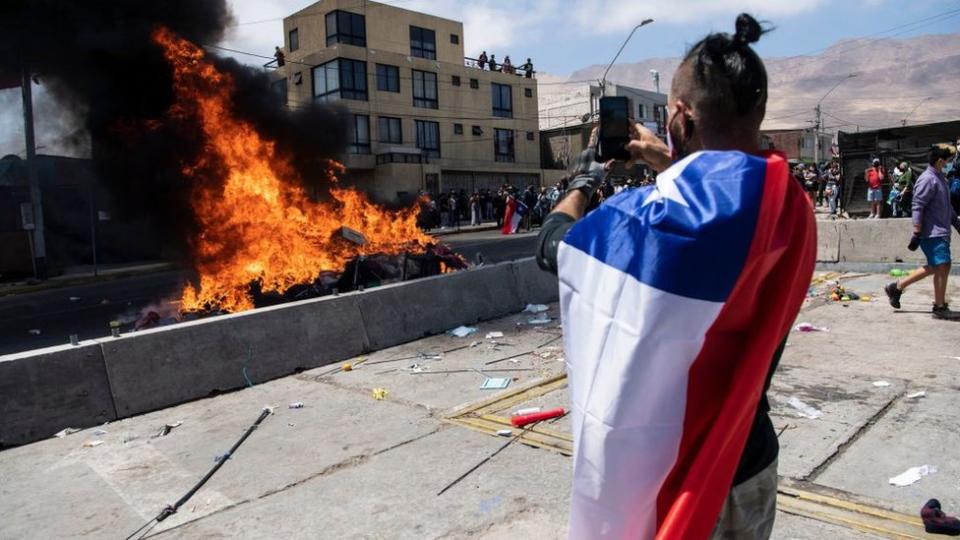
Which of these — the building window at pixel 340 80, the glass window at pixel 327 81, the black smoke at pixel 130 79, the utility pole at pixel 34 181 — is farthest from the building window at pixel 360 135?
the black smoke at pixel 130 79

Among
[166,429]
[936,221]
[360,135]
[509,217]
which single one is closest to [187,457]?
[166,429]

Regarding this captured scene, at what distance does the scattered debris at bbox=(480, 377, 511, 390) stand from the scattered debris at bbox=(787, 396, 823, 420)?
2.35 m

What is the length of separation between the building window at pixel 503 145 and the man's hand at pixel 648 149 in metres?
43.8

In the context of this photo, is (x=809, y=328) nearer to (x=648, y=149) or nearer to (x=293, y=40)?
(x=648, y=149)

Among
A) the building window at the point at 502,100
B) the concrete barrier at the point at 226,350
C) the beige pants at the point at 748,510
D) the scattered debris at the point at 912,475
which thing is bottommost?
the scattered debris at the point at 912,475

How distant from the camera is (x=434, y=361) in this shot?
6.87 m

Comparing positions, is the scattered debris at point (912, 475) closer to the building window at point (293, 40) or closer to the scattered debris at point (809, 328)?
the scattered debris at point (809, 328)

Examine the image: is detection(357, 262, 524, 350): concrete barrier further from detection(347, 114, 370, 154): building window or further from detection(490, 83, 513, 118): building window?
detection(490, 83, 513, 118): building window

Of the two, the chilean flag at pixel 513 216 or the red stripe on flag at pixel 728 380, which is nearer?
the red stripe on flag at pixel 728 380

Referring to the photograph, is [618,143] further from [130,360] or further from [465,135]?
[465,135]

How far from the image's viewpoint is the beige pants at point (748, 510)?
5.43 ft

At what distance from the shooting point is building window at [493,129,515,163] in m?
45.3

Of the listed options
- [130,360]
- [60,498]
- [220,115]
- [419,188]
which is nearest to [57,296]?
[220,115]

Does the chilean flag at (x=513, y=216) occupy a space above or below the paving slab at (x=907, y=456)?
above
